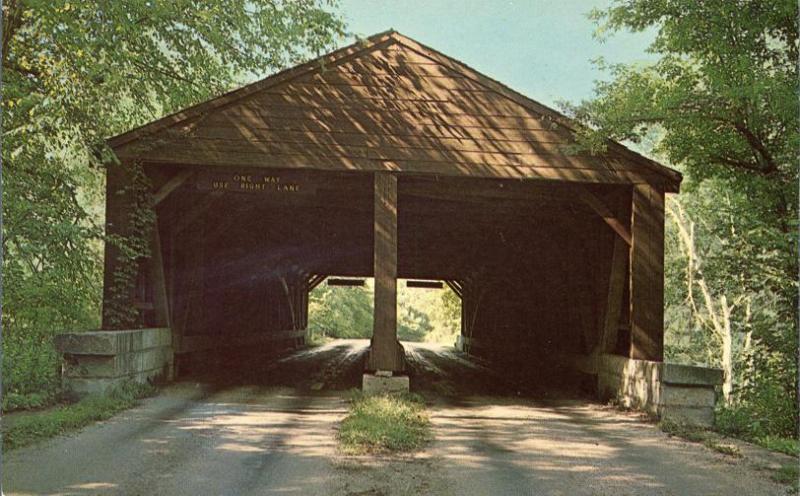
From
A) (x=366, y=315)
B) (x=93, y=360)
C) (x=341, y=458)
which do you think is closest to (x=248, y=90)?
(x=93, y=360)

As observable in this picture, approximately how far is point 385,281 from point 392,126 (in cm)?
251

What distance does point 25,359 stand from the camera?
10.4 meters

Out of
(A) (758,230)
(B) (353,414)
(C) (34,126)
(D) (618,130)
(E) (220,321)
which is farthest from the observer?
(E) (220,321)

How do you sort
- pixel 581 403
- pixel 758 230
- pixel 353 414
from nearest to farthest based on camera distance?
pixel 353 414
pixel 758 230
pixel 581 403

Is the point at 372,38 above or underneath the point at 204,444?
above

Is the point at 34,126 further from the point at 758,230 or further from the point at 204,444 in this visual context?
the point at 758,230

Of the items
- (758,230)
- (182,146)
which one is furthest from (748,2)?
(182,146)

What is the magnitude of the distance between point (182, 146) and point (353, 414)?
5.15 metres

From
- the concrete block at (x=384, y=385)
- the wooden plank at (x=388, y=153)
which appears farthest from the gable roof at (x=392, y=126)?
the concrete block at (x=384, y=385)

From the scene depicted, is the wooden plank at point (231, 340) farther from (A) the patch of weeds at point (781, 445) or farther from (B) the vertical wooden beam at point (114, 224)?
(A) the patch of weeds at point (781, 445)

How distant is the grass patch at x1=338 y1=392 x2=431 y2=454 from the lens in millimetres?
7812

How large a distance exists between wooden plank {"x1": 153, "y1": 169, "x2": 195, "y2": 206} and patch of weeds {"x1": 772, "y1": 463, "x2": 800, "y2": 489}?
9433 mm

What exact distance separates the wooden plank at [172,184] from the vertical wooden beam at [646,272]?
7420 millimetres

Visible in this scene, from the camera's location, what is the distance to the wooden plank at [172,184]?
39.6ft
